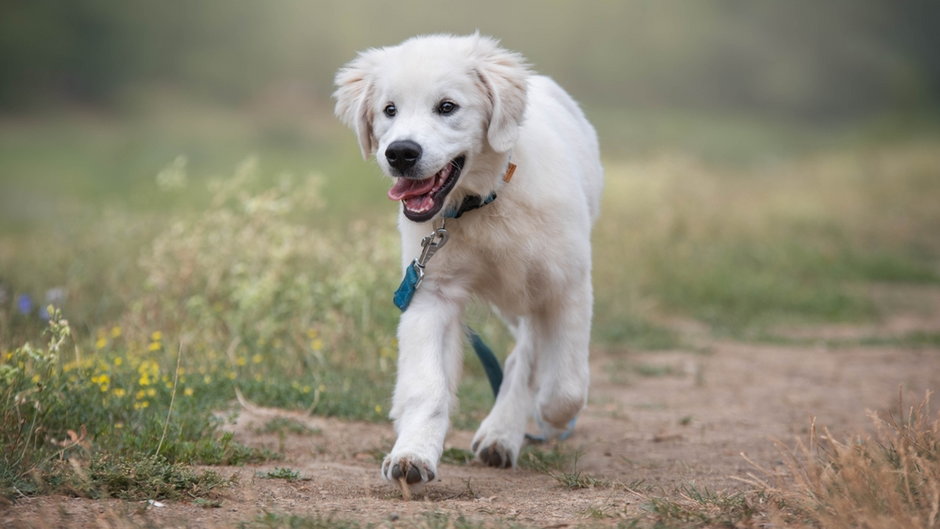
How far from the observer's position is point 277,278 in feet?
20.3

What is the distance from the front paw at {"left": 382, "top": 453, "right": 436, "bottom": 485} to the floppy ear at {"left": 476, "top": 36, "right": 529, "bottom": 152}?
1.20 m

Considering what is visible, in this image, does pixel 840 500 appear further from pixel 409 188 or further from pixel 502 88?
pixel 502 88

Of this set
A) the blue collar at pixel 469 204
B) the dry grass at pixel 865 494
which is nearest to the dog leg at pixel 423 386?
the blue collar at pixel 469 204

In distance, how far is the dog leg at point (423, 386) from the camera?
3432 millimetres


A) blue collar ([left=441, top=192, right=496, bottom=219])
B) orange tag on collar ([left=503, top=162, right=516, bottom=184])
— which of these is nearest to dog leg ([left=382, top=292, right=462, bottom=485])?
blue collar ([left=441, top=192, right=496, bottom=219])

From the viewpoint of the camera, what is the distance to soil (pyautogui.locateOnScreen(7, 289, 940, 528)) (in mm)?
3131

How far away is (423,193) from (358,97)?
0.61m

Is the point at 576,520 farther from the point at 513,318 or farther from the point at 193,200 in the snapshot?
the point at 193,200

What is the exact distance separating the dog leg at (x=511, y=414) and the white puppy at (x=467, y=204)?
55 millimetres

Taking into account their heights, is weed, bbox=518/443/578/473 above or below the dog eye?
below

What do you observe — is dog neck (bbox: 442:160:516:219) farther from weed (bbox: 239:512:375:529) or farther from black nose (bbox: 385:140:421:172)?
weed (bbox: 239:512:375:529)

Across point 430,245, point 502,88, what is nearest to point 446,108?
point 502,88

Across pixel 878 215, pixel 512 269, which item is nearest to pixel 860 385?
pixel 512 269

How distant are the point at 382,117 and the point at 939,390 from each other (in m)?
4.20
